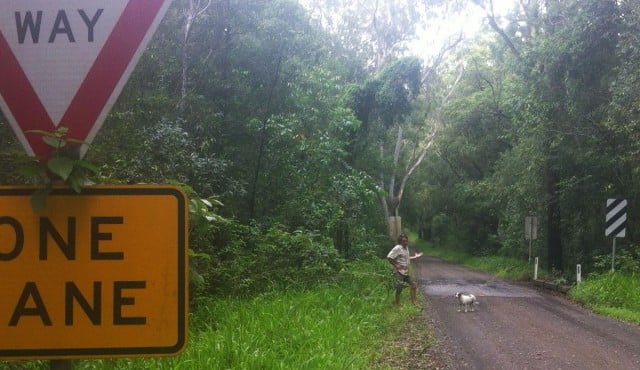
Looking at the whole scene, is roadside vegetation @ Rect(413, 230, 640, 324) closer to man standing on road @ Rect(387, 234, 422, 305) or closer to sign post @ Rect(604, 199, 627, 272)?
sign post @ Rect(604, 199, 627, 272)

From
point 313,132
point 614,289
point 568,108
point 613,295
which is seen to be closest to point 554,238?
point 568,108

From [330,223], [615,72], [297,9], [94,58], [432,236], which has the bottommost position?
[432,236]

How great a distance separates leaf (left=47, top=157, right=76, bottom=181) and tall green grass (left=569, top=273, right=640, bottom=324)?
11708 millimetres

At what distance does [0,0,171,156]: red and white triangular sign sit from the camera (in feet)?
6.04

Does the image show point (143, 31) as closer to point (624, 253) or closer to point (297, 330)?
point (297, 330)

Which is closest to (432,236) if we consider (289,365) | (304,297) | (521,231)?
(521,231)

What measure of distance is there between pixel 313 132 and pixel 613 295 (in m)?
9.42

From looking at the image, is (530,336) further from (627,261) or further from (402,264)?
(627,261)

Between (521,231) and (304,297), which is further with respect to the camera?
(521,231)

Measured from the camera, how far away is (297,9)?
1653cm

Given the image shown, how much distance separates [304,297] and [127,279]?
7873 mm

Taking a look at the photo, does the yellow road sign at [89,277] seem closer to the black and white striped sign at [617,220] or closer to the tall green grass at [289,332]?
the tall green grass at [289,332]

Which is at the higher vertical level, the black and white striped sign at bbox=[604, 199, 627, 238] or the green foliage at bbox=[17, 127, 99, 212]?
the green foliage at bbox=[17, 127, 99, 212]

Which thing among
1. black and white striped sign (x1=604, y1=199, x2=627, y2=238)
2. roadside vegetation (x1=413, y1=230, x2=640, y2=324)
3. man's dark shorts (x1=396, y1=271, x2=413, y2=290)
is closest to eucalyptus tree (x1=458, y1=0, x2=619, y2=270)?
roadside vegetation (x1=413, y1=230, x2=640, y2=324)
